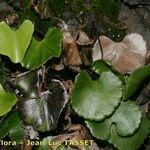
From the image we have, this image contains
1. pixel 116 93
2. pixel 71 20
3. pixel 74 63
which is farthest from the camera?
pixel 71 20

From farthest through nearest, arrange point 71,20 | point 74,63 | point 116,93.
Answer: point 71,20 < point 74,63 < point 116,93

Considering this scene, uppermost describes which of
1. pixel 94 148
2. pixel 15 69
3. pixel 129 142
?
pixel 15 69

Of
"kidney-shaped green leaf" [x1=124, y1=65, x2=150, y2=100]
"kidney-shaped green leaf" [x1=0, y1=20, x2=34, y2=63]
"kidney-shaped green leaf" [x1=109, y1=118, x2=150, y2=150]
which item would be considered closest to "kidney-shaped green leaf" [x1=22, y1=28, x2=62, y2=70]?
"kidney-shaped green leaf" [x1=0, y1=20, x2=34, y2=63]

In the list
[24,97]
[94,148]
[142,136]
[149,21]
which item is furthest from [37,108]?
[149,21]

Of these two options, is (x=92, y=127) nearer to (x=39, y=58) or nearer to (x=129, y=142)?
(x=129, y=142)

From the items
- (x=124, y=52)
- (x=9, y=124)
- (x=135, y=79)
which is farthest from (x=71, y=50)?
(x=9, y=124)

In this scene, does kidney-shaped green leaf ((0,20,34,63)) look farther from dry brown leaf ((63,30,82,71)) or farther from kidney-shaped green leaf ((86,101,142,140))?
kidney-shaped green leaf ((86,101,142,140))

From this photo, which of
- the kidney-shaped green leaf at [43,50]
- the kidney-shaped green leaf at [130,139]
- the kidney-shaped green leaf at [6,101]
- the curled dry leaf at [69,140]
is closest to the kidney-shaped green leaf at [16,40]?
the kidney-shaped green leaf at [43,50]
